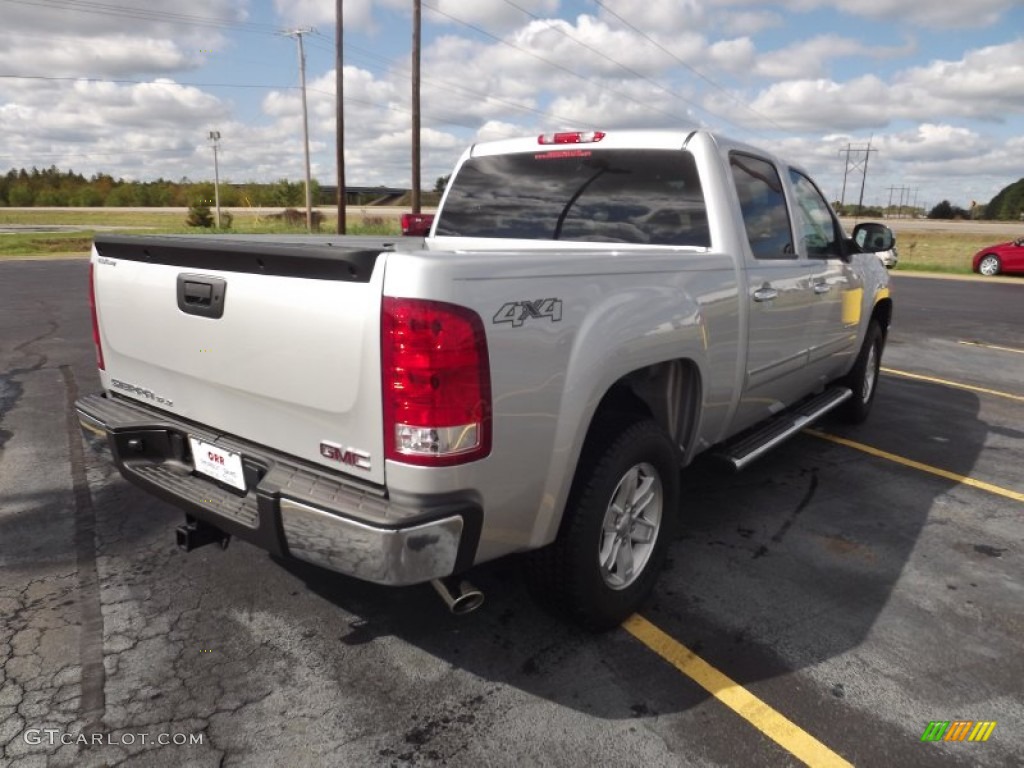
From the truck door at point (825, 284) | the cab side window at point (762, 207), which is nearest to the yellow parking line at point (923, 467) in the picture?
the truck door at point (825, 284)

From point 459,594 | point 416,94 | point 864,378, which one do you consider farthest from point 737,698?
point 416,94

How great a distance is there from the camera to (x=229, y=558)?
11.2ft

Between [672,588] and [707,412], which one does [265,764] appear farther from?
[707,412]

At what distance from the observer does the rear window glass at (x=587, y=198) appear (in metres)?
3.55

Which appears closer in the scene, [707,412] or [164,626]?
[164,626]

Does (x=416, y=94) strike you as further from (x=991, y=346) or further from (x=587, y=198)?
(x=587, y=198)

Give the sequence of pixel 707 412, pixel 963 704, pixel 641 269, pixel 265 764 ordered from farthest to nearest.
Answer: pixel 707 412 → pixel 641 269 → pixel 963 704 → pixel 265 764

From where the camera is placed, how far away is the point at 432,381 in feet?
6.56

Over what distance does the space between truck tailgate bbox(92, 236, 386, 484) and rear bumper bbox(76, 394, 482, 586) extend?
0.22 ft

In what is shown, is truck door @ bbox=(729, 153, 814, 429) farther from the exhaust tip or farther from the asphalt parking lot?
the exhaust tip

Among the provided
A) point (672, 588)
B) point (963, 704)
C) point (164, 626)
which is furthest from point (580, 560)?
point (164, 626)

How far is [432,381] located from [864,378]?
15.7 ft

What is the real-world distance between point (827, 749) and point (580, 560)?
0.94 meters

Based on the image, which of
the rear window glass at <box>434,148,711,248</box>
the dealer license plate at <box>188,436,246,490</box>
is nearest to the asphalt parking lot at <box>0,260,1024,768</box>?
the dealer license plate at <box>188,436,246,490</box>
